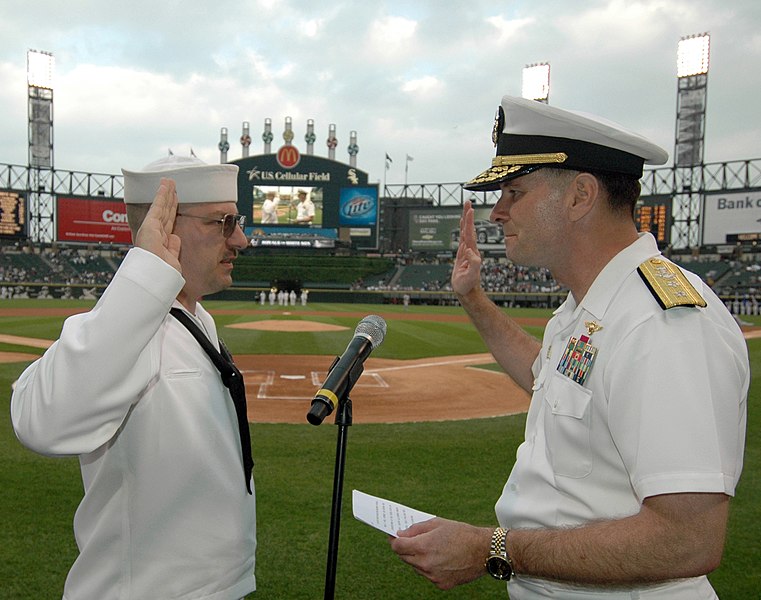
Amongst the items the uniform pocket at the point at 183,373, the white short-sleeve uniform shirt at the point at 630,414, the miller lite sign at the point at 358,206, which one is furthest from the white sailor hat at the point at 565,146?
the miller lite sign at the point at 358,206

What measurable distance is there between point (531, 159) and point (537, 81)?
196 ft

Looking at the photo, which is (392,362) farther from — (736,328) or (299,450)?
(736,328)

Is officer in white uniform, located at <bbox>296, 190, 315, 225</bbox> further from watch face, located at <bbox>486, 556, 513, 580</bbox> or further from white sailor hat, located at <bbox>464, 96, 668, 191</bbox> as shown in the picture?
watch face, located at <bbox>486, 556, 513, 580</bbox>

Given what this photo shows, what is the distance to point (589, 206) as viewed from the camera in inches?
81.7

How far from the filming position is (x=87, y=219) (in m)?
59.0

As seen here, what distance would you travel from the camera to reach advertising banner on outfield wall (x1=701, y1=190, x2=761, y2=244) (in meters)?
48.3

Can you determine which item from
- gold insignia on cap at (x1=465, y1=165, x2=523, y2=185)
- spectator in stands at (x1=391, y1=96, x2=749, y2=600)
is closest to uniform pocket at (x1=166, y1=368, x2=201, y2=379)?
spectator in stands at (x1=391, y1=96, x2=749, y2=600)

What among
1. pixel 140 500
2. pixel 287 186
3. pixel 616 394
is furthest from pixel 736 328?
pixel 287 186

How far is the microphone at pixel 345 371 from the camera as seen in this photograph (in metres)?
1.91

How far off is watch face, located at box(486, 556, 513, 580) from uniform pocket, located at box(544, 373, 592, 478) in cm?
33

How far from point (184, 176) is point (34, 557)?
3669 mm

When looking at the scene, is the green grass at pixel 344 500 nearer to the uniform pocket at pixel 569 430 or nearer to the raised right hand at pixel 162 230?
the uniform pocket at pixel 569 430

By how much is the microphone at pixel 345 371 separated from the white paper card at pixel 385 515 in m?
0.35

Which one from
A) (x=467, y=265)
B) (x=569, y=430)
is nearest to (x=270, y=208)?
(x=467, y=265)
